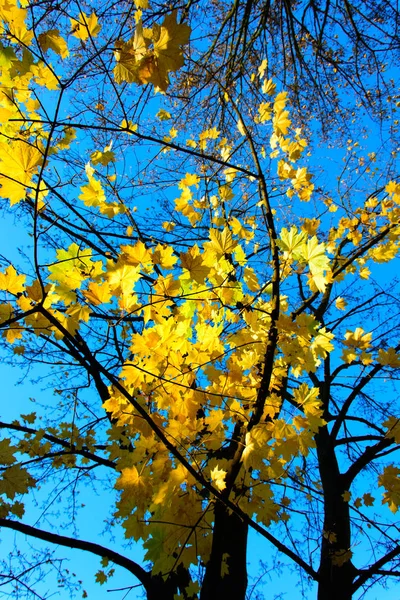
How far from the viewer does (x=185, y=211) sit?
87.5 inches

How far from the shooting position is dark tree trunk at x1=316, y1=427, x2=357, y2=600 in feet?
7.58

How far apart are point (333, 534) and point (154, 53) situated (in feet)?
8.60

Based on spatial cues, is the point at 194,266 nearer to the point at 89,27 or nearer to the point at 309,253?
the point at 309,253

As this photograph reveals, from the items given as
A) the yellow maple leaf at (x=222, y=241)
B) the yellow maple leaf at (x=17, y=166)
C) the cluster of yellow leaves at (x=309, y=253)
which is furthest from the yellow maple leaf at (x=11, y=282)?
the cluster of yellow leaves at (x=309, y=253)

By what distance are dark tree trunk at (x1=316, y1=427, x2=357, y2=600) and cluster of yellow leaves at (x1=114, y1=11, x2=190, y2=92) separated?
2157 mm

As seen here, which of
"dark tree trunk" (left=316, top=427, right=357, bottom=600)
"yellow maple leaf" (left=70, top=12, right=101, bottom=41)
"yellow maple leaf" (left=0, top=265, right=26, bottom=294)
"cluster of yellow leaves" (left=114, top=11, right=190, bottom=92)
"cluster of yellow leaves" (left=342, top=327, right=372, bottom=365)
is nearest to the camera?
"cluster of yellow leaves" (left=114, top=11, right=190, bottom=92)

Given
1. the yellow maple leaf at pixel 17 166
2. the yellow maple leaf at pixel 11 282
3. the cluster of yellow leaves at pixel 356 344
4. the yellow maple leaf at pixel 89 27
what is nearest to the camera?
the yellow maple leaf at pixel 17 166

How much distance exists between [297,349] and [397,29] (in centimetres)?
417

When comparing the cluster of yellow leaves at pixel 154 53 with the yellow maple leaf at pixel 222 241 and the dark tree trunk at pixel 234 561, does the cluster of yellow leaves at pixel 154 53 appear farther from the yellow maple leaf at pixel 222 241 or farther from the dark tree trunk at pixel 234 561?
the dark tree trunk at pixel 234 561

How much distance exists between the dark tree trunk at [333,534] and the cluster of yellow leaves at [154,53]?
2157 millimetres

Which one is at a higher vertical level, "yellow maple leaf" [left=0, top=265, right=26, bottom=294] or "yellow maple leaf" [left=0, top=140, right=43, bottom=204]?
"yellow maple leaf" [left=0, top=140, right=43, bottom=204]

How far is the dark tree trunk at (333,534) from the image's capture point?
2311 millimetres

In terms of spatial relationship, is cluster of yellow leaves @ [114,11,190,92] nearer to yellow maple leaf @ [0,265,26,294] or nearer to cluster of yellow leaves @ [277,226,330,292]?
cluster of yellow leaves @ [277,226,330,292]

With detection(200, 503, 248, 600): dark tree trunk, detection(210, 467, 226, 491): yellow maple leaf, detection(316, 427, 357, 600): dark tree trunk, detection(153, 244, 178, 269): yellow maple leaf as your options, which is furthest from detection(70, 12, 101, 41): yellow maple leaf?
detection(316, 427, 357, 600): dark tree trunk
